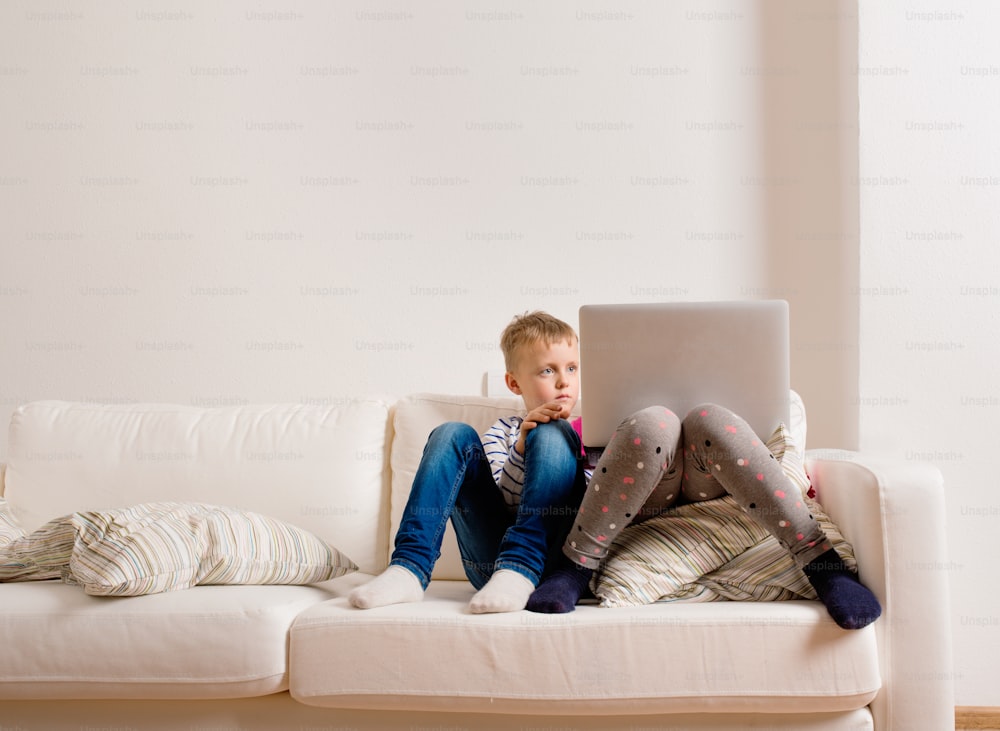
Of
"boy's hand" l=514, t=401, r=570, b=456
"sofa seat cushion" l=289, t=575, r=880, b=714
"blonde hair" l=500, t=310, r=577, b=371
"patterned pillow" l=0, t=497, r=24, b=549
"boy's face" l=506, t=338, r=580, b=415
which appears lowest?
"sofa seat cushion" l=289, t=575, r=880, b=714

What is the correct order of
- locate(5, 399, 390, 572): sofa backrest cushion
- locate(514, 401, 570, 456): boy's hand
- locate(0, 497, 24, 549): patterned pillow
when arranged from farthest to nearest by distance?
locate(5, 399, 390, 572): sofa backrest cushion, locate(0, 497, 24, 549): patterned pillow, locate(514, 401, 570, 456): boy's hand

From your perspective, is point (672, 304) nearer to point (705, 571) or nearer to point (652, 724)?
point (705, 571)

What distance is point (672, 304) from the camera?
1.58 metres

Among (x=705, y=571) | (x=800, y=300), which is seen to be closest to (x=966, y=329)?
(x=800, y=300)

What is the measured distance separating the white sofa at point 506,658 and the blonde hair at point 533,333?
62 cm

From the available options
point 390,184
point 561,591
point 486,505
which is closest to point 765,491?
point 561,591

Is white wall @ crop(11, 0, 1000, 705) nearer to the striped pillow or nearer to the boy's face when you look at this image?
the boy's face

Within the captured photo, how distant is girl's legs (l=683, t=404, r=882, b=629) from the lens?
4.74 feet

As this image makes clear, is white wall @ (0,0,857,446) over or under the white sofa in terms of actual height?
over

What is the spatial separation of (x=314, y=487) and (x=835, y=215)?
1.58 m

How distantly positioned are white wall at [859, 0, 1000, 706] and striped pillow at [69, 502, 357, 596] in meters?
1.41

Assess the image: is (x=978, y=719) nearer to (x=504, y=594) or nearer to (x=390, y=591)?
(x=504, y=594)

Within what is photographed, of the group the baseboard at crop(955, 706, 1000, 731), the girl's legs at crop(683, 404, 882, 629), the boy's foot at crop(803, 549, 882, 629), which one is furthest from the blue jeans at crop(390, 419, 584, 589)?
the baseboard at crop(955, 706, 1000, 731)

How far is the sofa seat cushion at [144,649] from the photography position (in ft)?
4.72
